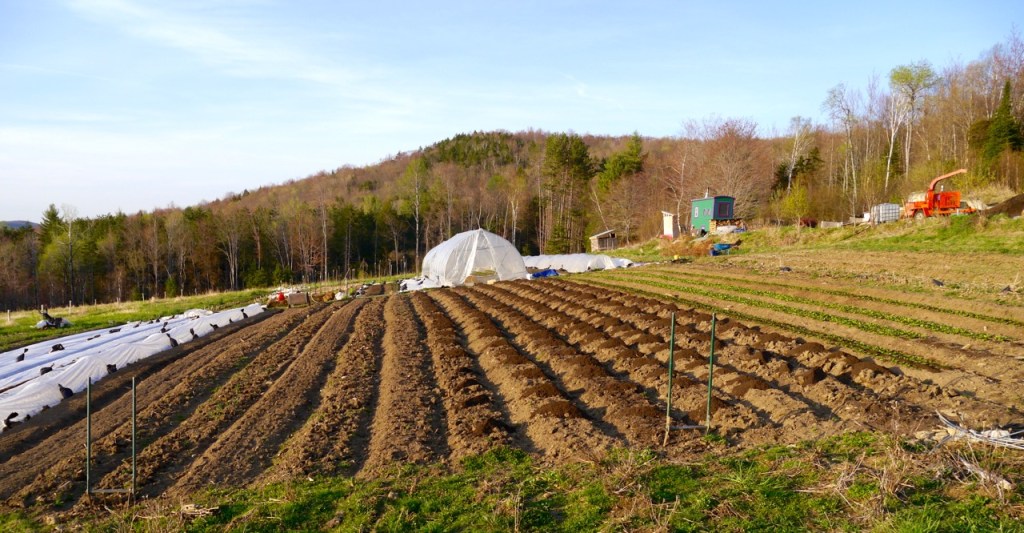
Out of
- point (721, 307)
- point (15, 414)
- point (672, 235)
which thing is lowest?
point (15, 414)

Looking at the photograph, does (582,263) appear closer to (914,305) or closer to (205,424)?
(914,305)

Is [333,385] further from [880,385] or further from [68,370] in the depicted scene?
[880,385]

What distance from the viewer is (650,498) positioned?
4285 millimetres

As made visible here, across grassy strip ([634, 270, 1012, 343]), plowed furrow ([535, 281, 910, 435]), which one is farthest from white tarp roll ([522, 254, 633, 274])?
plowed furrow ([535, 281, 910, 435])

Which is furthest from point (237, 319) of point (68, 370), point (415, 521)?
point (415, 521)

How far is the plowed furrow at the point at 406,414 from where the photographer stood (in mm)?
5887

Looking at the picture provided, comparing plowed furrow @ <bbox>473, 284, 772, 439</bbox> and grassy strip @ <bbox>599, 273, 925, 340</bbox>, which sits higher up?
grassy strip @ <bbox>599, 273, 925, 340</bbox>

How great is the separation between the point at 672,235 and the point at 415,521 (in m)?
34.0

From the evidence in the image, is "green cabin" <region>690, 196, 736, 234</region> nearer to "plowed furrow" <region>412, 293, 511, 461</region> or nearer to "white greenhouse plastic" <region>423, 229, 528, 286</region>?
"white greenhouse plastic" <region>423, 229, 528, 286</region>

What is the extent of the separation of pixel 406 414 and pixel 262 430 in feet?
5.81

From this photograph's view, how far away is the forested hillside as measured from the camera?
3734 centimetres

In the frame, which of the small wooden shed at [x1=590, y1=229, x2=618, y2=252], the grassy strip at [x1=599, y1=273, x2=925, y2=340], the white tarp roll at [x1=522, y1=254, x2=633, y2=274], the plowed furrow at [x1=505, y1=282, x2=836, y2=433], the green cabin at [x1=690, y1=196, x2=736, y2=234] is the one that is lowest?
the plowed furrow at [x1=505, y1=282, x2=836, y2=433]

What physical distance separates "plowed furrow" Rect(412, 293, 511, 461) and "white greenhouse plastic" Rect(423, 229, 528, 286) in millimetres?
13200

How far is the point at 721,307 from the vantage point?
518 inches
